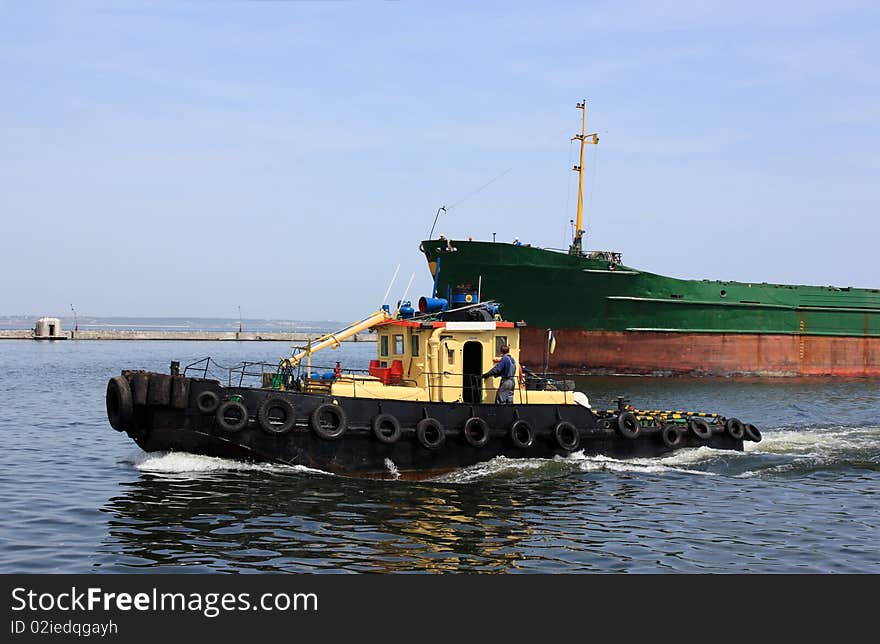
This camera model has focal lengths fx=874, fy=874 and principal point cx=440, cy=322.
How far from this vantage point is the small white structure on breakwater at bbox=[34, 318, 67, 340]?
300 feet

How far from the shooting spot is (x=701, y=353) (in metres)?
38.6

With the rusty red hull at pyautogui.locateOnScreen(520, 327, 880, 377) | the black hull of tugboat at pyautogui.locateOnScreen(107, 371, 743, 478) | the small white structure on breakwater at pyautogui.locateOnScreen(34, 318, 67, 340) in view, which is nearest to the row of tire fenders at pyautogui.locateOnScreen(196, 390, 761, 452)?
the black hull of tugboat at pyautogui.locateOnScreen(107, 371, 743, 478)

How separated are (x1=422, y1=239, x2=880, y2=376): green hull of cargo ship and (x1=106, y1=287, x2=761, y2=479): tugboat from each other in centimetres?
1620

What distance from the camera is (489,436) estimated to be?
15.6 m

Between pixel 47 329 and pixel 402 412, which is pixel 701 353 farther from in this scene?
pixel 47 329

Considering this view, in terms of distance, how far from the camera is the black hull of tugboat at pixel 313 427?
1419 cm

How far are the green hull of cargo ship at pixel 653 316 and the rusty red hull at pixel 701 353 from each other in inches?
1.7

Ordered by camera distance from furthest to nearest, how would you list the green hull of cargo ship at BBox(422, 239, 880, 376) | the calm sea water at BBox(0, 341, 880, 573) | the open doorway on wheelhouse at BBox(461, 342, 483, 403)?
the green hull of cargo ship at BBox(422, 239, 880, 376) → the open doorway on wheelhouse at BBox(461, 342, 483, 403) → the calm sea water at BBox(0, 341, 880, 573)

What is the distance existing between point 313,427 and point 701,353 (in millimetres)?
27820

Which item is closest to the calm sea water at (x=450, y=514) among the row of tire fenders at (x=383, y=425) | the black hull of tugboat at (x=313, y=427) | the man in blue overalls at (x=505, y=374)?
the black hull of tugboat at (x=313, y=427)

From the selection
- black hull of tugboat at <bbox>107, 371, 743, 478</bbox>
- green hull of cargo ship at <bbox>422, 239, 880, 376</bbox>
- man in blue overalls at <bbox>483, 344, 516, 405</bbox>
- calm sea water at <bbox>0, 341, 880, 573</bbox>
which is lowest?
calm sea water at <bbox>0, 341, 880, 573</bbox>

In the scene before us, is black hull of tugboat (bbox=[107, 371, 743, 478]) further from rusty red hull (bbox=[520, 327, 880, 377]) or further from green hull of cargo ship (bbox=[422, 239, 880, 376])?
rusty red hull (bbox=[520, 327, 880, 377])

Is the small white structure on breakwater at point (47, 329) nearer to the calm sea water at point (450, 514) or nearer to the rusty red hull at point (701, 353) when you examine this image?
the rusty red hull at point (701, 353)
